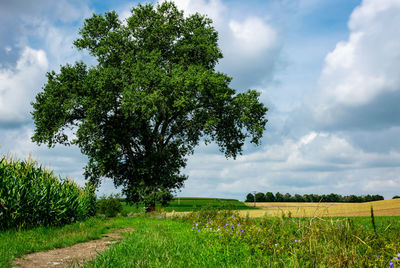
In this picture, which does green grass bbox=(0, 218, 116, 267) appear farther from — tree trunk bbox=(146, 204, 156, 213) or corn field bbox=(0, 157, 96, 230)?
tree trunk bbox=(146, 204, 156, 213)

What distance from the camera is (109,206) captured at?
2120 cm

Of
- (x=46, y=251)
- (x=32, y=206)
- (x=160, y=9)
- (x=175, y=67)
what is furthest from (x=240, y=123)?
(x=46, y=251)

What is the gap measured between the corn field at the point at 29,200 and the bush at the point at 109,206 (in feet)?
26.0

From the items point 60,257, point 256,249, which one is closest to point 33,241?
point 60,257

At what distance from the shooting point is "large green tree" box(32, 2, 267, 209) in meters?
20.7

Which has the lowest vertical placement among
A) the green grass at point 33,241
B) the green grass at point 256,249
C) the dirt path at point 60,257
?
the dirt path at point 60,257

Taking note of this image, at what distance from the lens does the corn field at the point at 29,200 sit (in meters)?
9.57

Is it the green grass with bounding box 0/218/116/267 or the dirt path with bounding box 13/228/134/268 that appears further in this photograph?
the green grass with bounding box 0/218/116/267

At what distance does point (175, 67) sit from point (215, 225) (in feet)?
48.8

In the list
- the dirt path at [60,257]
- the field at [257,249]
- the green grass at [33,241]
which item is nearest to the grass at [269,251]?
the field at [257,249]

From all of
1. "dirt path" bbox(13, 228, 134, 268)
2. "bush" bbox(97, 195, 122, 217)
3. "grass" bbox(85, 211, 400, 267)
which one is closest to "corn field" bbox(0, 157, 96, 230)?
"dirt path" bbox(13, 228, 134, 268)

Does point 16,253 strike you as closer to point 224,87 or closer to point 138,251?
point 138,251

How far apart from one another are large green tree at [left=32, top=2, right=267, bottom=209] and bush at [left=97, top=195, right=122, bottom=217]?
69.9 inches

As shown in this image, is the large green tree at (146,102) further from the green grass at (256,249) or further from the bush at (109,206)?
the green grass at (256,249)
